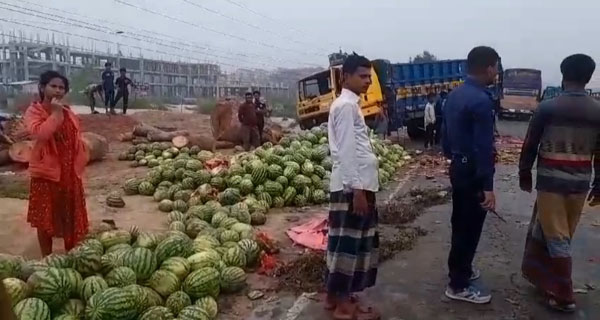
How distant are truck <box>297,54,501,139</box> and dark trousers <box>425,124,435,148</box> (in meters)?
1.60

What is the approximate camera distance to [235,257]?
5715mm

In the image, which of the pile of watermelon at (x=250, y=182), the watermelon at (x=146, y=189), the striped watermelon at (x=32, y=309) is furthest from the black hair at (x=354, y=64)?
the watermelon at (x=146, y=189)

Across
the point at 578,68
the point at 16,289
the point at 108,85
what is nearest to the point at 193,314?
the point at 16,289

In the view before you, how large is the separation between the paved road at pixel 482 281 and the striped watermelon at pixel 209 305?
346mm

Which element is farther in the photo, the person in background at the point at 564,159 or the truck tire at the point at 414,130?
the truck tire at the point at 414,130

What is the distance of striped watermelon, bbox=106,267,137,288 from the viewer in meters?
4.57

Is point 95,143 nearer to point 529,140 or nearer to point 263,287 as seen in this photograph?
point 263,287

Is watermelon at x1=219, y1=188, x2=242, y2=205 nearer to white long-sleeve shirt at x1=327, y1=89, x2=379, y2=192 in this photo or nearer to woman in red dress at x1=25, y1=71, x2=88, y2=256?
woman in red dress at x1=25, y1=71, x2=88, y2=256

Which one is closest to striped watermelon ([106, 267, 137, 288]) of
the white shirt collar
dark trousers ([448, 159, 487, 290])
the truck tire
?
the white shirt collar

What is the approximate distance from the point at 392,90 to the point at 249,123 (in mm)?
6722

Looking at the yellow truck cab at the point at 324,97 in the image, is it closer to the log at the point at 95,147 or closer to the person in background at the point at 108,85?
the person in background at the point at 108,85

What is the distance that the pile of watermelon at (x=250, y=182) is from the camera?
338 inches

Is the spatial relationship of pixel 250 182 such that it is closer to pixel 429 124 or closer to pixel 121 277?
pixel 121 277

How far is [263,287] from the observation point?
215 inches
